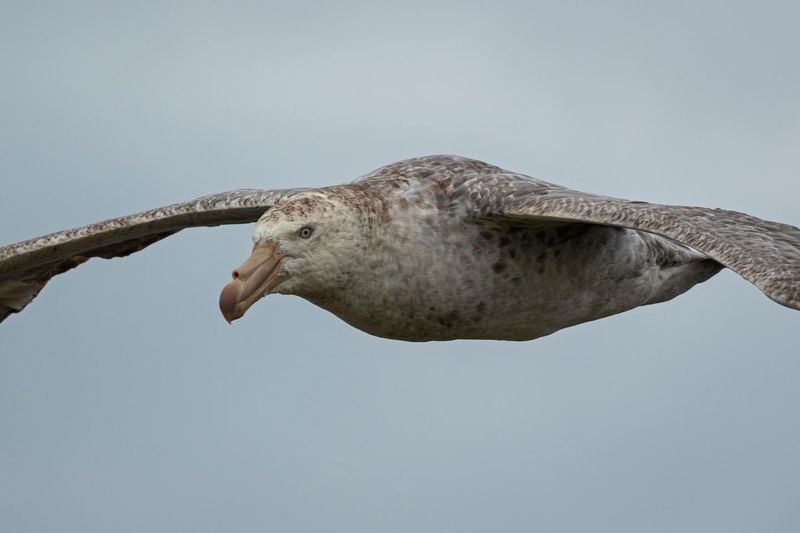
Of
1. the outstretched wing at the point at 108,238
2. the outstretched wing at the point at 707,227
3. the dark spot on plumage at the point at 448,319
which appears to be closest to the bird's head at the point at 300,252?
the dark spot on plumage at the point at 448,319

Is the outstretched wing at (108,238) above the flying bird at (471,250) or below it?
above

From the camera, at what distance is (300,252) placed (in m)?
14.2

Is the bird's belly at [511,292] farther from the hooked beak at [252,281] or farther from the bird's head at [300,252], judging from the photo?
the hooked beak at [252,281]

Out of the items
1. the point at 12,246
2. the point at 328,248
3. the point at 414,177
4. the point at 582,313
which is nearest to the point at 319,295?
the point at 328,248

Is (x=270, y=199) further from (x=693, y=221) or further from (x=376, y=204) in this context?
(x=693, y=221)

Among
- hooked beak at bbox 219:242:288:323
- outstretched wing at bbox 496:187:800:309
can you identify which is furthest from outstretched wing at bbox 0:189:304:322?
outstretched wing at bbox 496:187:800:309

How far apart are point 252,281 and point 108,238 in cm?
419

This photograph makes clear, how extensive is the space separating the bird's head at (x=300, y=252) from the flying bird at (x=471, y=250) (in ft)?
0.03

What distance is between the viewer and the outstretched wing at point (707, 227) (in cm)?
1345

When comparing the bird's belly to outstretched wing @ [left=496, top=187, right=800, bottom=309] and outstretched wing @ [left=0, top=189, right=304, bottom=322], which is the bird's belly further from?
outstretched wing @ [left=0, top=189, right=304, bottom=322]

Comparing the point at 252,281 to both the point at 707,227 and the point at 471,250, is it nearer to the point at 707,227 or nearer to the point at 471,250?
the point at 471,250

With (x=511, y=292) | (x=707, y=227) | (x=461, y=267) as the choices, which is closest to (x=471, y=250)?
(x=461, y=267)

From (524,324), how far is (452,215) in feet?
4.35

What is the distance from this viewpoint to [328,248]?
567 inches
